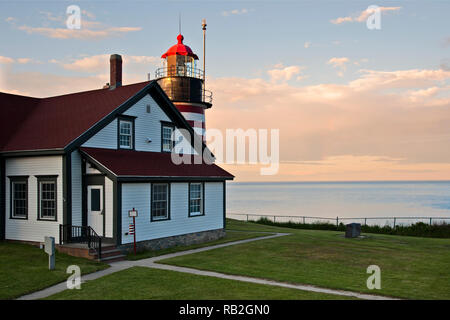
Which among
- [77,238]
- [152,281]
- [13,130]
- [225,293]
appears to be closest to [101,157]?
[77,238]

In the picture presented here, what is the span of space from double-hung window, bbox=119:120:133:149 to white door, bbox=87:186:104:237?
3033 millimetres

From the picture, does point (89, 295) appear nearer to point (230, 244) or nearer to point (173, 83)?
point (230, 244)

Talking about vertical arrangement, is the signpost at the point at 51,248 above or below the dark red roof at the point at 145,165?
below

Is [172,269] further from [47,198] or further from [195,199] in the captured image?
[195,199]

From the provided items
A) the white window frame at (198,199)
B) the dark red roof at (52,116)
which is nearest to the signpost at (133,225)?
the dark red roof at (52,116)

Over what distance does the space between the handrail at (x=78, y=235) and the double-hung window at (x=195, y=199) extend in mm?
5475

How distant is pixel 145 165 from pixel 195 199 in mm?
3736

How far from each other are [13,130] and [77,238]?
7193mm

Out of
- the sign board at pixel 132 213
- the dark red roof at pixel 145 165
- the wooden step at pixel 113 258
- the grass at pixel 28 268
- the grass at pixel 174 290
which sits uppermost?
the dark red roof at pixel 145 165

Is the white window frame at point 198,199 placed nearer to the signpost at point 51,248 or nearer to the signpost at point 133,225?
the signpost at point 133,225

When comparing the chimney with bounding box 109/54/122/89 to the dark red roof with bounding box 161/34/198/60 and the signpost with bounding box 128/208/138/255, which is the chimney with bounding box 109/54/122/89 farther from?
the signpost with bounding box 128/208/138/255

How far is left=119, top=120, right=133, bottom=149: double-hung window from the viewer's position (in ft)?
67.0

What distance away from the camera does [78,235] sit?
18.0 m

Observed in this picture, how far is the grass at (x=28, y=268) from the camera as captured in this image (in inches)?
478
